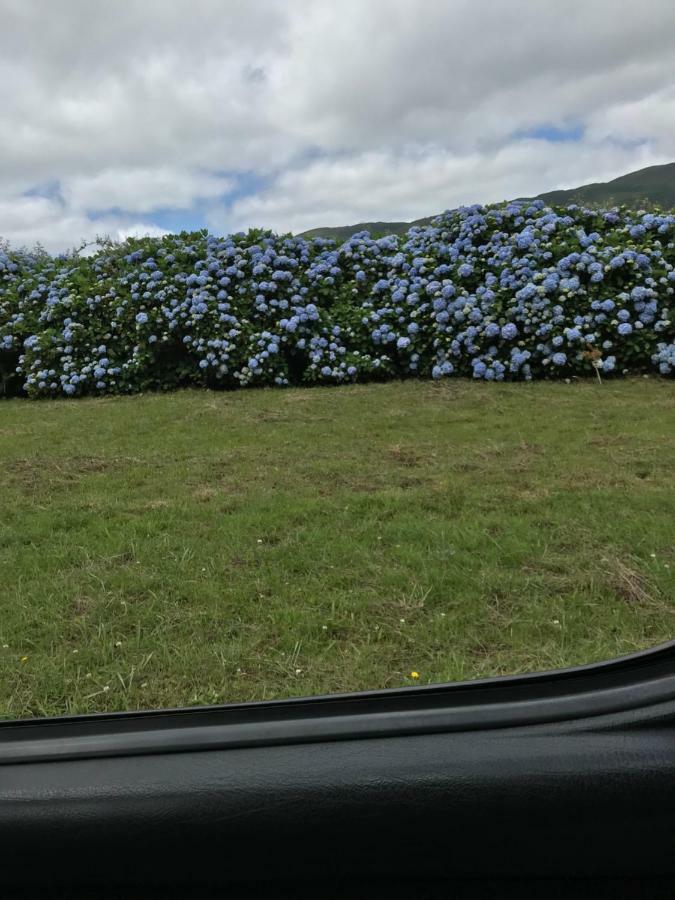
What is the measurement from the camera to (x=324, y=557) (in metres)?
3.17

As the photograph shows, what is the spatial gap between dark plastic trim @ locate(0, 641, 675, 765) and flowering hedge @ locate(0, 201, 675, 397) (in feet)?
22.0

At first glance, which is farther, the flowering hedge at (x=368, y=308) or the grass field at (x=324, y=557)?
the flowering hedge at (x=368, y=308)

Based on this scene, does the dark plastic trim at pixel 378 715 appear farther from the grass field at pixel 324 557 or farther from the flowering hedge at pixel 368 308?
the flowering hedge at pixel 368 308

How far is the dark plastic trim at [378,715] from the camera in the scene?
33.9 inches

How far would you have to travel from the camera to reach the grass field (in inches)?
93.4

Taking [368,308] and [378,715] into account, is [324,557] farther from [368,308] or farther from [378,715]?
[368,308]

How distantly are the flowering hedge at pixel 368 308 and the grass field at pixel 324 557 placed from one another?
6.51 feet

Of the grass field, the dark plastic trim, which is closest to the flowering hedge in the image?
the grass field

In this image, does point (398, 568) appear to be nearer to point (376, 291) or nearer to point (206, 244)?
point (376, 291)

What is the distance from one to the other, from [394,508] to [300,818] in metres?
2.95

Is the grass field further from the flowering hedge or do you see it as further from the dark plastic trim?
the flowering hedge

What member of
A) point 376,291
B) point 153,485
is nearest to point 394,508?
point 153,485

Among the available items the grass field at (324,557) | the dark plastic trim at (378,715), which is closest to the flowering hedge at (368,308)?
the grass field at (324,557)

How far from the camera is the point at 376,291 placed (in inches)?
327
